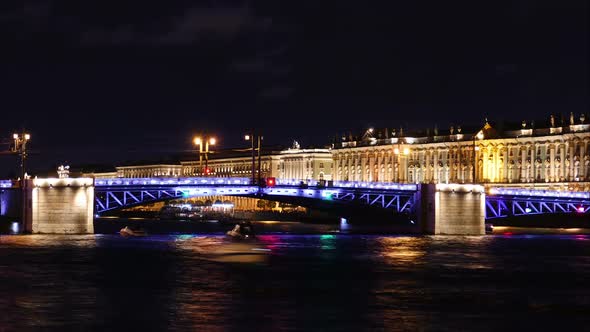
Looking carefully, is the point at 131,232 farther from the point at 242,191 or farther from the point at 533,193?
the point at 533,193

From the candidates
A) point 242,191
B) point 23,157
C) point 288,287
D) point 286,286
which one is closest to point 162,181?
point 242,191

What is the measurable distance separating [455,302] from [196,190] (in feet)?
232

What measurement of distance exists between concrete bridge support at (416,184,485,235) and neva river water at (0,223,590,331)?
22084 millimetres

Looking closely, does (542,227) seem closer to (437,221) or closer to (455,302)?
(437,221)

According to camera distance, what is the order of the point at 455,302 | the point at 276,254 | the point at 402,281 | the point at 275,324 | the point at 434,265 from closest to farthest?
1. the point at 275,324
2. the point at 455,302
3. the point at 402,281
4. the point at 434,265
5. the point at 276,254

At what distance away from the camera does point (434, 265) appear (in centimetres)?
7706

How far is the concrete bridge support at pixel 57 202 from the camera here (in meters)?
115

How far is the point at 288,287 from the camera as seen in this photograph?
59.9m

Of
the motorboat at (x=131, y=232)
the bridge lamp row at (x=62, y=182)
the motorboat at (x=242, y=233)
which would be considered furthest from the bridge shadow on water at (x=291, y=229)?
the bridge lamp row at (x=62, y=182)

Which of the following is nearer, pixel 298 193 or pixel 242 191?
pixel 242 191

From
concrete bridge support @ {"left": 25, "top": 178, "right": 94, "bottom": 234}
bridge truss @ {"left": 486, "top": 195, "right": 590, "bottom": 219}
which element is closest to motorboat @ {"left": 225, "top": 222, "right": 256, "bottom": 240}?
concrete bridge support @ {"left": 25, "top": 178, "right": 94, "bottom": 234}

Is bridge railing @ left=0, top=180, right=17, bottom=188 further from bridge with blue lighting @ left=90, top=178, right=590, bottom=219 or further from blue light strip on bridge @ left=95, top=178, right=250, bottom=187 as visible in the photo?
blue light strip on bridge @ left=95, top=178, right=250, bottom=187

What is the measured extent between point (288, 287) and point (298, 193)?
6904 cm

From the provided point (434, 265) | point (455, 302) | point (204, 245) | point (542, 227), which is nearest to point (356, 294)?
point (455, 302)
